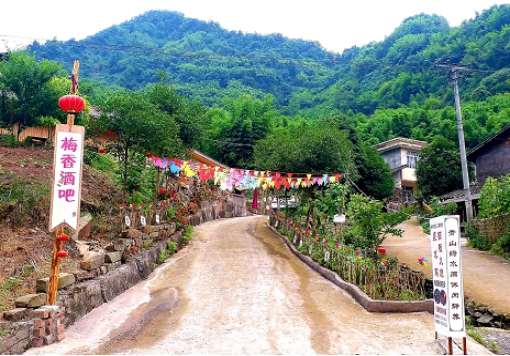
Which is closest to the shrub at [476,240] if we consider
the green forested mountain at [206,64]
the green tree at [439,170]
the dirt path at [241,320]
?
the dirt path at [241,320]

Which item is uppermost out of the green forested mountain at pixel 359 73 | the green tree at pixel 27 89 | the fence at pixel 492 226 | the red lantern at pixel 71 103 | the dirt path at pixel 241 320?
the green forested mountain at pixel 359 73

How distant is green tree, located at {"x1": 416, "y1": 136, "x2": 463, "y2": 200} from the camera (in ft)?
99.5

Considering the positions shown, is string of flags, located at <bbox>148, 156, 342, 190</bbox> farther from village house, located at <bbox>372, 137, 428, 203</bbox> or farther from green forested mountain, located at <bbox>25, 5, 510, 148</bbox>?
village house, located at <bbox>372, 137, 428, 203</bbox>

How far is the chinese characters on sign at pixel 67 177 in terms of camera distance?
7.57 meters

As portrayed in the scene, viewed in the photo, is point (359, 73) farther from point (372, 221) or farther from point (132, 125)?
point (132, 125)

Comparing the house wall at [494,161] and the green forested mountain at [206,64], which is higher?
the green forested mountain at [206,64]

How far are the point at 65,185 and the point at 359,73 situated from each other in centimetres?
5709

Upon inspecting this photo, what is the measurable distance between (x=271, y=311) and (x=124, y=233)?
222 inches

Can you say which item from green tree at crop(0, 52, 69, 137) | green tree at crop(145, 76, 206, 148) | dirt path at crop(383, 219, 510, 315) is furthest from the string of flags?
green tree at crop(0, 52, 69, 137)

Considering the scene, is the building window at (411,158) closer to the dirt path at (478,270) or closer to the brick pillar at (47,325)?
the dirt path at (478,270)

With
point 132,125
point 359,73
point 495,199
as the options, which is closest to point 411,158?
point 359,73

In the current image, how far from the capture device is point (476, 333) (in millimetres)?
8281

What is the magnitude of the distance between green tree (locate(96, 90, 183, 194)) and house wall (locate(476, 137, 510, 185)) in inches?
775

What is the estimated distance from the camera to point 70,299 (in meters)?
8.31
